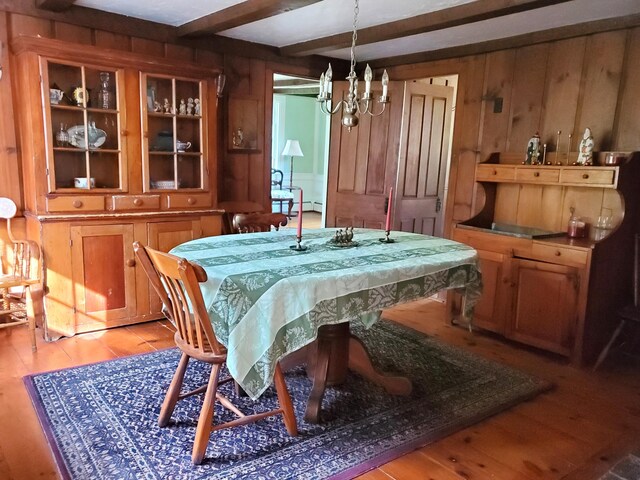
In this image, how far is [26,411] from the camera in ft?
7.56

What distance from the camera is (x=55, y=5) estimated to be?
3.05 meters

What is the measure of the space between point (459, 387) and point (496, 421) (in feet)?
1.09

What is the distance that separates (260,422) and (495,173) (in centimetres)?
252

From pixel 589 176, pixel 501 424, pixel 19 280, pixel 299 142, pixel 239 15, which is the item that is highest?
pixel 239 15

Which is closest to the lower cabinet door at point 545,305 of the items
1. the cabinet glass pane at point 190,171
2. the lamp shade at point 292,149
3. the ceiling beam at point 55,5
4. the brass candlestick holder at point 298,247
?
Result: the brass candlestick holder at point 298,247

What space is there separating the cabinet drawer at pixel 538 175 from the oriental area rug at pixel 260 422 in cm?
134

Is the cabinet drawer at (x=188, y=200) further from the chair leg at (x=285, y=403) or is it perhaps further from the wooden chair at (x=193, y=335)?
the chair leg at (x=285, y=403)

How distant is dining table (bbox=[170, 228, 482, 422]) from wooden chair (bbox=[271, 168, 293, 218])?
506 cm

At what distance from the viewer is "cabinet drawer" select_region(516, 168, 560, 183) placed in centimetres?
329

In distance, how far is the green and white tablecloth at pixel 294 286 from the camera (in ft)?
5.97

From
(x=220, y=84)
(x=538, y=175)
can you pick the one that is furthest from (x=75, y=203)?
(x=538, y=175)

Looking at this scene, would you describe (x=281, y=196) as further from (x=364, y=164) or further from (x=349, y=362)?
(x=349, y=362)

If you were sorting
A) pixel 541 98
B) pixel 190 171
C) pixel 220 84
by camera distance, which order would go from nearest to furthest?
pixel 541 98
pixel 190 171
pixel 220 84

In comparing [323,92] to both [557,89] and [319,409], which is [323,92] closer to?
[319,409]
